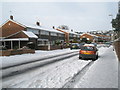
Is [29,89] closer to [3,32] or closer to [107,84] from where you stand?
[107,84]

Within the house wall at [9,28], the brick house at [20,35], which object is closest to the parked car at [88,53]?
the brick house at [20,35]

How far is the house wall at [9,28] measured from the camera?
1353 inches

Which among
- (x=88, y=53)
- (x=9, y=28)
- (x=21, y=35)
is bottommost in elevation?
(x=88, y=53)

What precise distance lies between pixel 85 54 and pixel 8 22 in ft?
95.0

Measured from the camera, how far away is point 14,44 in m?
31.6

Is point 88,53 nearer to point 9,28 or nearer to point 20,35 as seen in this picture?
point 20,35

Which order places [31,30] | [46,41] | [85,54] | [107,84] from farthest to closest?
1. [46,41]
2. [31,30]
3. [85,54]
4. [107,84]

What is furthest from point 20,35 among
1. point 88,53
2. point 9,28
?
point 88,53

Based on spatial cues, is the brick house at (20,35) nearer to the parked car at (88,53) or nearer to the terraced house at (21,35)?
the terraced house at (21,35)

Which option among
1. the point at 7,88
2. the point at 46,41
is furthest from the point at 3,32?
the point at 7,88

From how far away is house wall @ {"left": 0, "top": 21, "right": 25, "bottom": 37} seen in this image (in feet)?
113

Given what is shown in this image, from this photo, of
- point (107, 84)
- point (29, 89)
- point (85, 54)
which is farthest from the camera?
point (85, 54)

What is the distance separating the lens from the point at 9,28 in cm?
3581

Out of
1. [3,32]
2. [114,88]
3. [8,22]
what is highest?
[8,22]
